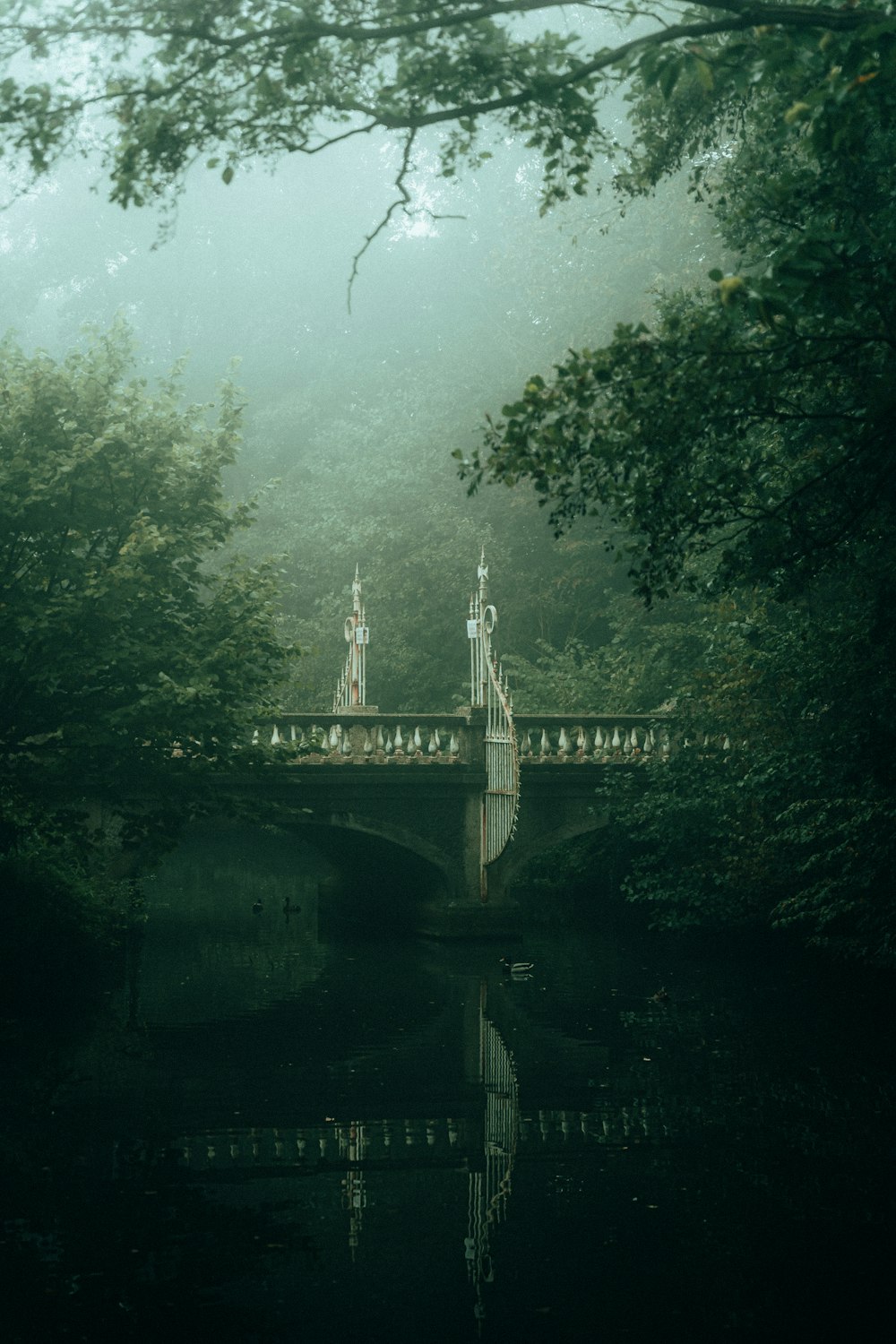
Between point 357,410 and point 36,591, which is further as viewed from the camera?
point 357,410

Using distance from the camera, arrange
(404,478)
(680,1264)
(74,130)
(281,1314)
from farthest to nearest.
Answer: (404,478), (74,130), (680,1264), (281,1314)

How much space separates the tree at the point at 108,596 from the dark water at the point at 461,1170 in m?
3.12

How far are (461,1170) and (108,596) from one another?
9.41 meters

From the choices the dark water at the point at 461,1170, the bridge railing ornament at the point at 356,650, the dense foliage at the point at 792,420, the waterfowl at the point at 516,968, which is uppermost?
the bridge railing ornament at the point at 356,650

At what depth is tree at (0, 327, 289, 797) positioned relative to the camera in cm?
1623

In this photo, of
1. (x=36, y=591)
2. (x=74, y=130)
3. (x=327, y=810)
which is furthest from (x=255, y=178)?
(x=74, y=130)

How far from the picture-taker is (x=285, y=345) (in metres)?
55.4

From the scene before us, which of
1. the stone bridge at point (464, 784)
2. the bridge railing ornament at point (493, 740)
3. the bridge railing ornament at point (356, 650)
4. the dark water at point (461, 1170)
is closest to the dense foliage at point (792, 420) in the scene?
A: the dark water at point (461, 1170)

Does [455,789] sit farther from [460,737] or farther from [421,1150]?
[421,1150]

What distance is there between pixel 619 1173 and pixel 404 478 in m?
34.3

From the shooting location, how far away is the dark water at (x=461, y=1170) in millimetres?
6145

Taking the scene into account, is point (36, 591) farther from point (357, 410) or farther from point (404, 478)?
point (357, 410)

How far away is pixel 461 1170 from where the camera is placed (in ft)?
28.1

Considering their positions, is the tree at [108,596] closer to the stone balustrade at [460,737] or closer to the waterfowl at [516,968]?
the waterfowl at [516,968]
